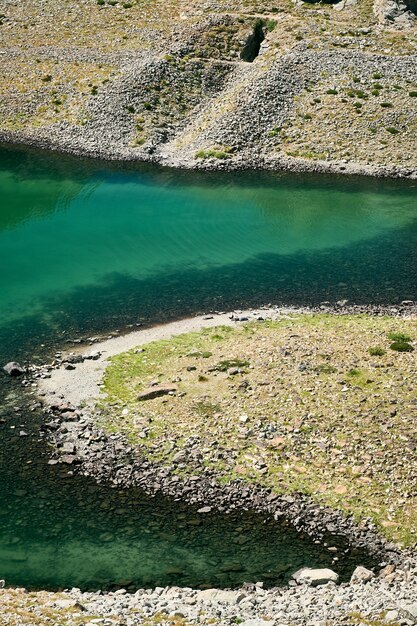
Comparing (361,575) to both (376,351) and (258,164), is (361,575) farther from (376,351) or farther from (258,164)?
(258,164)

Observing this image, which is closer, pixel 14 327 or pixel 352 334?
pixel 352 334

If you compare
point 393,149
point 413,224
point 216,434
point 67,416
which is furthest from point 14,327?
point 393,149

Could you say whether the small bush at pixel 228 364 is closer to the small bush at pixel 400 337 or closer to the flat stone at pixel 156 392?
the flat stone at pixel 156 392

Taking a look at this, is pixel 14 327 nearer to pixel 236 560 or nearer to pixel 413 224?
pixel 236 560

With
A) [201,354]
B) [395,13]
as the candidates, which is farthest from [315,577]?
[395,13]

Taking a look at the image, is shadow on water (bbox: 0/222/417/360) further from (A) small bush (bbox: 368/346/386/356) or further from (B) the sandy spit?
(A) small bush (bbox: 368/346/386/356)

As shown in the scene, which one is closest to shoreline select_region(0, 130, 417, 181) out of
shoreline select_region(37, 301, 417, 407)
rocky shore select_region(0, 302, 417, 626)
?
shoreline select_region(37, 301, 417, 407)
